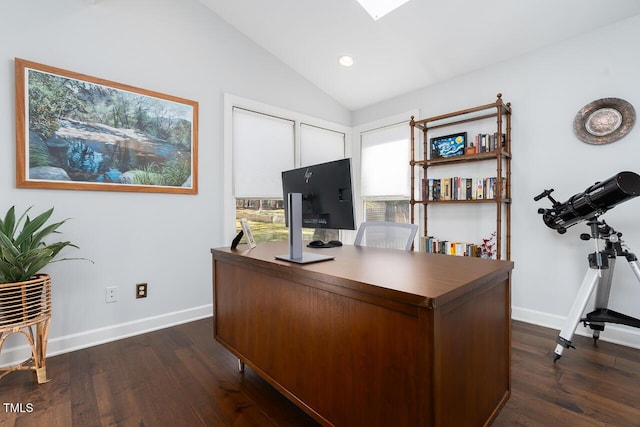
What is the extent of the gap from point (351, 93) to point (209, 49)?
A: 178cm

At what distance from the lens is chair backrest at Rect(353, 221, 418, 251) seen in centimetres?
238

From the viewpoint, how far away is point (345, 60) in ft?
10.9

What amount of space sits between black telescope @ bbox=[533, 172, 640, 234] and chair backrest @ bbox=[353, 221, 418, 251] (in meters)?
1.10

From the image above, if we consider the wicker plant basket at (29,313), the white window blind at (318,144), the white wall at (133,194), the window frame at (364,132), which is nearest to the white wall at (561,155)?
the window frame at (364,132)

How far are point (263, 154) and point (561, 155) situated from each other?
2856mm

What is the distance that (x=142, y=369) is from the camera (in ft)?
6.50

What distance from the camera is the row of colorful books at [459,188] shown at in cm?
284

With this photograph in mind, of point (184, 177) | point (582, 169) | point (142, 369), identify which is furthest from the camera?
point (184, 177)

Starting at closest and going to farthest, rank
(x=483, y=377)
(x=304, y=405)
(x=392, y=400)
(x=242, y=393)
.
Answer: (x=392, y=400)
(x=483, y=377)
(x=304, y=405)
(x=242, y=393)

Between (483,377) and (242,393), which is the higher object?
(483,377)

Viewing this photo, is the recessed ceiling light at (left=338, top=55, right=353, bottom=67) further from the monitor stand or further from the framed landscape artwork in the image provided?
the monitor stand

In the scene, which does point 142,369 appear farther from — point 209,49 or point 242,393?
point 209,49

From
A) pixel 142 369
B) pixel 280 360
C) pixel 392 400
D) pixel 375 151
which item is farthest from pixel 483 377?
pixel 375 151

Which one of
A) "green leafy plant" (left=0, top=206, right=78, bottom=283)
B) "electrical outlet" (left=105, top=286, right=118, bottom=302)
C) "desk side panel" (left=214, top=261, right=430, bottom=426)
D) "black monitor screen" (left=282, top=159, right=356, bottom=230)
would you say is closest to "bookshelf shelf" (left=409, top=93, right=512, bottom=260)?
"black monitor screen" (left=282, top=159, right=356, bottom=230)
